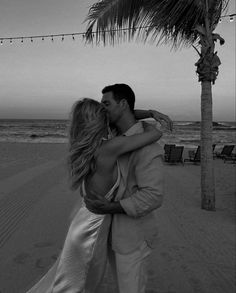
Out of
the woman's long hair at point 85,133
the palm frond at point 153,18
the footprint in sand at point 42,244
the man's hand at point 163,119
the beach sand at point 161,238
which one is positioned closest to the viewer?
the woman's long hair at point 85,133

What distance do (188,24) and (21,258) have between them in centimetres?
569

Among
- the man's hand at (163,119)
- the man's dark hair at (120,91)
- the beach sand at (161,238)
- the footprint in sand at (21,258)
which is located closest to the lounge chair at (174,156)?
the beach sand at (161,238)

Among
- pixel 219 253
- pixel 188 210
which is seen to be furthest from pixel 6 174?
pixel 219 253

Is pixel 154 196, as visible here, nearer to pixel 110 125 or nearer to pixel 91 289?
pixel 110 125

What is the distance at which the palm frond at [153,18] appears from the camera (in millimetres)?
6570

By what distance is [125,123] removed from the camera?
82.6 inches

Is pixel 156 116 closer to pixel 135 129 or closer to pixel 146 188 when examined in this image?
pixel 135 129

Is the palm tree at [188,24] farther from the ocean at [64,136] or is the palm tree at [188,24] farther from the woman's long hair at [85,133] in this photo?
the ocean at [64,136]

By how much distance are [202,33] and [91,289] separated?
5.94 meters

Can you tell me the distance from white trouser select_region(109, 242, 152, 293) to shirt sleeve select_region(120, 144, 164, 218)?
0.29 m

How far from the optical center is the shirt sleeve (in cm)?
188

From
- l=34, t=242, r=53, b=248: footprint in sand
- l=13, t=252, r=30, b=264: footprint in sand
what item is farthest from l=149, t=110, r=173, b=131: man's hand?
l=34, t=242, r=53, b=248: footprint in sand

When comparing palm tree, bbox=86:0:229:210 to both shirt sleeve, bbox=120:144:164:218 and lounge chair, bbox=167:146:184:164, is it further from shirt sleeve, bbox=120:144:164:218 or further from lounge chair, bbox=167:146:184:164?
lounge chair, bbox=167:146:184:164

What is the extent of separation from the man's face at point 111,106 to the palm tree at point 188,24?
5.10m
